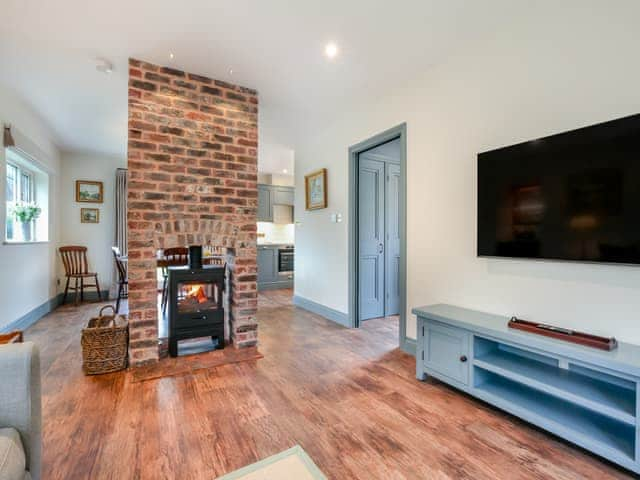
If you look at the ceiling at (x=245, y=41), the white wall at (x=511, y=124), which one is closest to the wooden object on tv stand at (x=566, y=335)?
the white wall at (x=511, y=124)

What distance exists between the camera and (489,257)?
2.33 metres

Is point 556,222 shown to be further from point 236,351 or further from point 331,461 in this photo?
point 236,351

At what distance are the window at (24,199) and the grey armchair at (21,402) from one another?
3379mm

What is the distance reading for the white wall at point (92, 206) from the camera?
543 cm

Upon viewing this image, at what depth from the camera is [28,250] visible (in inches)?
156

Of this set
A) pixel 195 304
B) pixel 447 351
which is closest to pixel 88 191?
pixel 195 304

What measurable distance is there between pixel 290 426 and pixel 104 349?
1.74 m

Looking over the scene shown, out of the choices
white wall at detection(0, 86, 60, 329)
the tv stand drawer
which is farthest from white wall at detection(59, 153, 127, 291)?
the tv stand drawer

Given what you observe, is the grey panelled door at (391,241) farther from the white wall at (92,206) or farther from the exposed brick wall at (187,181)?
the white wall at (92,206)

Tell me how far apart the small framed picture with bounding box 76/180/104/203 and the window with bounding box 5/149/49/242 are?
0.80 metres

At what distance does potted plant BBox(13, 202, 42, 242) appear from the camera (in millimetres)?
3846

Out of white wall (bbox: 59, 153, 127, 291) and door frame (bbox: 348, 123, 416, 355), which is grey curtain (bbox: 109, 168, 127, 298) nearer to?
white wall (bbox: 59, 153, 127, 291)

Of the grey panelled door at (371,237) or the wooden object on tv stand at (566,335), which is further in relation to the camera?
the grey panelled door at (371,237)

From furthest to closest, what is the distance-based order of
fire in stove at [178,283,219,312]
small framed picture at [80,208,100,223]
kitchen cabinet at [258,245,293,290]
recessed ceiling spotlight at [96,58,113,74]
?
kitchen cabinet at [258,245,293,290] < small framed picture at [80,208,100,223] < fire in stove at [178,283,219,312] < recessed ceiling spotlight at [96,58,113,74]
